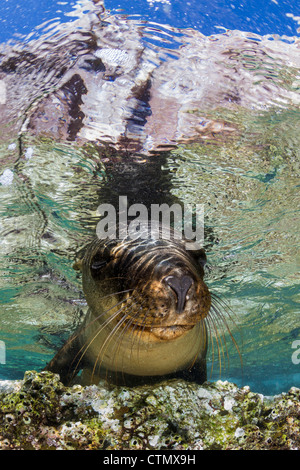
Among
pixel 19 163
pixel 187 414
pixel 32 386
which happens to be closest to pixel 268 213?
pixel 19 163

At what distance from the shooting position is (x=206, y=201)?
6.98 metres

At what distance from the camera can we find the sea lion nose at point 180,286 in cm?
282

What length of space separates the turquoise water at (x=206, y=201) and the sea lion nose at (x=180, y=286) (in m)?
0.67

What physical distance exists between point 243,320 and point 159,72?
12.4m

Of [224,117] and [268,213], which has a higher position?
[224,117]

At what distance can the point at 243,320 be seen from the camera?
14.5 metres

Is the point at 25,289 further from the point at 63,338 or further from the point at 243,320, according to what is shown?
the point at 243,320

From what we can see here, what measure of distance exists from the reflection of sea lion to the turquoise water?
0.56 metres

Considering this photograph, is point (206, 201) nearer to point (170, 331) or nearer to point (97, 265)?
point (97, 265)

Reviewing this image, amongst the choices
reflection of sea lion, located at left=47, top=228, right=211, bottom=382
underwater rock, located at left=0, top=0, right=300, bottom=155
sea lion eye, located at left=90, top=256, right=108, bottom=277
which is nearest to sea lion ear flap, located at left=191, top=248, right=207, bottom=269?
reflection of sea lion, located at left=47, top=228, right=211, bottom=382

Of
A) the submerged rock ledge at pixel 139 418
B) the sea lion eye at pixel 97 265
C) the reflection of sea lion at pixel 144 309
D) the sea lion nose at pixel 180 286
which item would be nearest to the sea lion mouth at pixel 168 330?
the reflection of sea lion at pixel 144 309

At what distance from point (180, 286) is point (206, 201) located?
4388mm

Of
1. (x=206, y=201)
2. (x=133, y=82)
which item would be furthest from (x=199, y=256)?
(x=206, y=201)

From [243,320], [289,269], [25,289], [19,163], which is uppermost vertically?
[19,163]
